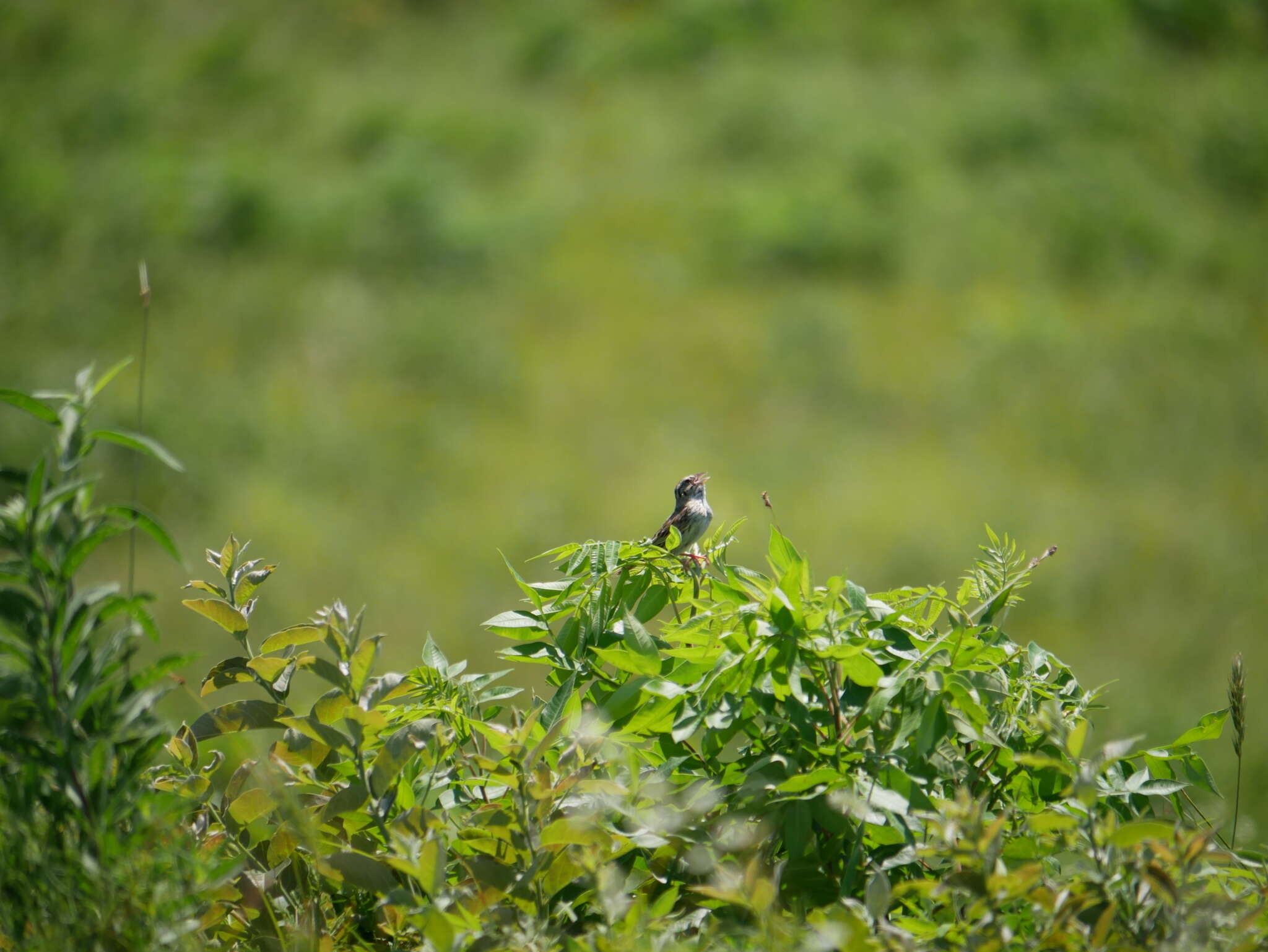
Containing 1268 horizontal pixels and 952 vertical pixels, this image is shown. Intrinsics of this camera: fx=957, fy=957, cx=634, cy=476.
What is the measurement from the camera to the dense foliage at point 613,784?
1.42 m

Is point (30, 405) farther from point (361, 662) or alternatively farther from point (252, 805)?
point (252, 805)

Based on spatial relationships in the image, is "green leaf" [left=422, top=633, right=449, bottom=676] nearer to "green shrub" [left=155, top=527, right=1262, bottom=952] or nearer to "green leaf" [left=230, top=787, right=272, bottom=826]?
"green shrub" [left=155, top=527, right=1262, bottom=952]

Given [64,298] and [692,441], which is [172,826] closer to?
[692,441]

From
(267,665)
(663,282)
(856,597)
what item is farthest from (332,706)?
(663,282)

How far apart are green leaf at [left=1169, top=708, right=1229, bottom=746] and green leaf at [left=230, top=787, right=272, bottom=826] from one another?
1.71 metres

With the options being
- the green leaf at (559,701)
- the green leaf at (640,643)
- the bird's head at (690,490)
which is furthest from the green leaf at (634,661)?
the bird's head at (690,490)

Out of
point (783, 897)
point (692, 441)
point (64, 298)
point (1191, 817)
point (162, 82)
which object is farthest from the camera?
point (162, 82)

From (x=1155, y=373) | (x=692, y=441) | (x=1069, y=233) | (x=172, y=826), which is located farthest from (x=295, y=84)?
(x=172, y=826)

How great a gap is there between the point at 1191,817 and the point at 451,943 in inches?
62.6

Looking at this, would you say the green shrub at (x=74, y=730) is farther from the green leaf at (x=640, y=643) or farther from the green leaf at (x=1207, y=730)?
the green leaf at (x=1207, y=730)

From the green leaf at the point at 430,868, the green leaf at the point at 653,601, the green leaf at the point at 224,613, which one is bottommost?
the green leaf at the point at 430,868

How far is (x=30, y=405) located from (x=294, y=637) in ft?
2.05

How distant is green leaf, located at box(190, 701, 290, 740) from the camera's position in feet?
6.21

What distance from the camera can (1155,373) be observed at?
45.1 feet
